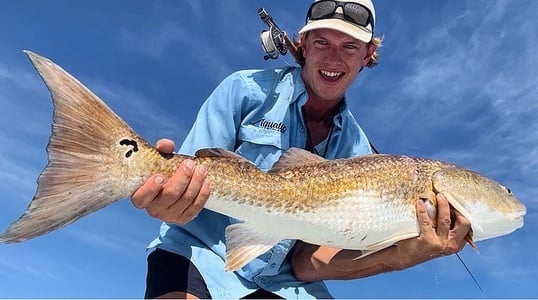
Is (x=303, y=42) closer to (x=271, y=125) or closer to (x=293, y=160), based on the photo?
(x=271, y=125)

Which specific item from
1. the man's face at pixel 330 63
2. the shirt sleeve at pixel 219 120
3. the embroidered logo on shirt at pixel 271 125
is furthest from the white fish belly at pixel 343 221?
the man's face at pixel 330 63

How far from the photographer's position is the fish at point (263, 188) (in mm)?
4090

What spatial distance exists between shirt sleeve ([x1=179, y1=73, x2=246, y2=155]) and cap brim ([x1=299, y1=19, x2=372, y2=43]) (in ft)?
3.21

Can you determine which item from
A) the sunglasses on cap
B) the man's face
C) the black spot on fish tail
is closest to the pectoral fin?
the black spot on fish tail

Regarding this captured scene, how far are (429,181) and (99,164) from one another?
2.71 m

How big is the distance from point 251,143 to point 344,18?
1.64 metres

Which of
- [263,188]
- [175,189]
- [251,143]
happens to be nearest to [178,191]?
[175,189]

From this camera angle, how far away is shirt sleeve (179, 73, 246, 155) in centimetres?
570

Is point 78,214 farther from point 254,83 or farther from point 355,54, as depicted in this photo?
point 355,54

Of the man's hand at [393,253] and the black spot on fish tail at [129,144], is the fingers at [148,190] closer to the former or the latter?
the black spot on fish tail at [129,144]

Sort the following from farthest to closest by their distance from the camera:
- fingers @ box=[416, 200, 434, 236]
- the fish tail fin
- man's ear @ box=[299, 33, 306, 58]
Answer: man's ear @ box=[299, 33, 306, 58], fingers @ box=[416, 200, 434, 236], the fish tail fin

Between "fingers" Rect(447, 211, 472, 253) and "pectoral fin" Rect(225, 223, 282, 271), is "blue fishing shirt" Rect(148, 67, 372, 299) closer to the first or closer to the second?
"pectoral fin" Rect(225, 223, 282, 271)

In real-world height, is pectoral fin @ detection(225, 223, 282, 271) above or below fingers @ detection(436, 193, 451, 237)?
below

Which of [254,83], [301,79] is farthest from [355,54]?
[254,83]
